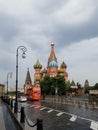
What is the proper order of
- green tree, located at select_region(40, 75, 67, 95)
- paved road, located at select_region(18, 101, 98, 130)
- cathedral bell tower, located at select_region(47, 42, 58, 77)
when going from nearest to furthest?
1. paved road, located at select_region(18, 101, 98, 130)
2. green tree, located at select_region(40, 75, 67, 95)
3. cathedral bell tower, located at select_region(47, 42, 58, 77)

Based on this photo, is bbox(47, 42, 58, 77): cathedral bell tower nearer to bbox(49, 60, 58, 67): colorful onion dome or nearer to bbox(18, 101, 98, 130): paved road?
bbox(49, 60, 58, 67): colorful onion dome

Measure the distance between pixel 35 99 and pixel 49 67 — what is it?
78690mm

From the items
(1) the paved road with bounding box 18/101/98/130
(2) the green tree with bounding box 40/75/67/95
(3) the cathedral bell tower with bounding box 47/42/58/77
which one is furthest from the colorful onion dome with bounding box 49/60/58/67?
(1) the paved road with bounding box 18/101/98/130

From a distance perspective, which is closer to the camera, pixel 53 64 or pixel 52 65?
pixel 52 65

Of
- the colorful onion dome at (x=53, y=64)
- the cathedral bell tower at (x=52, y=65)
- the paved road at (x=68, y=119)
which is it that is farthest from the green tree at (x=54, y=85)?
the paved road at (x=68, y=119)

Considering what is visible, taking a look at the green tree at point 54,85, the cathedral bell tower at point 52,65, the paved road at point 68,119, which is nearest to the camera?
the paved road at point 68,119

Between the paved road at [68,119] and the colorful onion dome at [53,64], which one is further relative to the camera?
the colorful onion dome at [53,64]

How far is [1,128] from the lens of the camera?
1509cm

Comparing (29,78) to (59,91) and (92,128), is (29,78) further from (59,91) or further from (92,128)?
(92,128)

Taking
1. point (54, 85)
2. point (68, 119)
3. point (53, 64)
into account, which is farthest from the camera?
point (53, 64)

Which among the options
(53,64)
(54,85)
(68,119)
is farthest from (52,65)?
(68,119)

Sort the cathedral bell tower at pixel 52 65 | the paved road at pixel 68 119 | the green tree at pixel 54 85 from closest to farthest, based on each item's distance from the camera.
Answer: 1. the paved road at pixel 68 119
2. the green tree at pixel 54 85
3. the cathedral bell tower at pixel 52 65

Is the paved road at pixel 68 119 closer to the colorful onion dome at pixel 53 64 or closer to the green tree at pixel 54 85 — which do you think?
the green tree at pixel 54 85

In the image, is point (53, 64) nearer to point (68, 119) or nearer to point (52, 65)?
point (52, 65)
